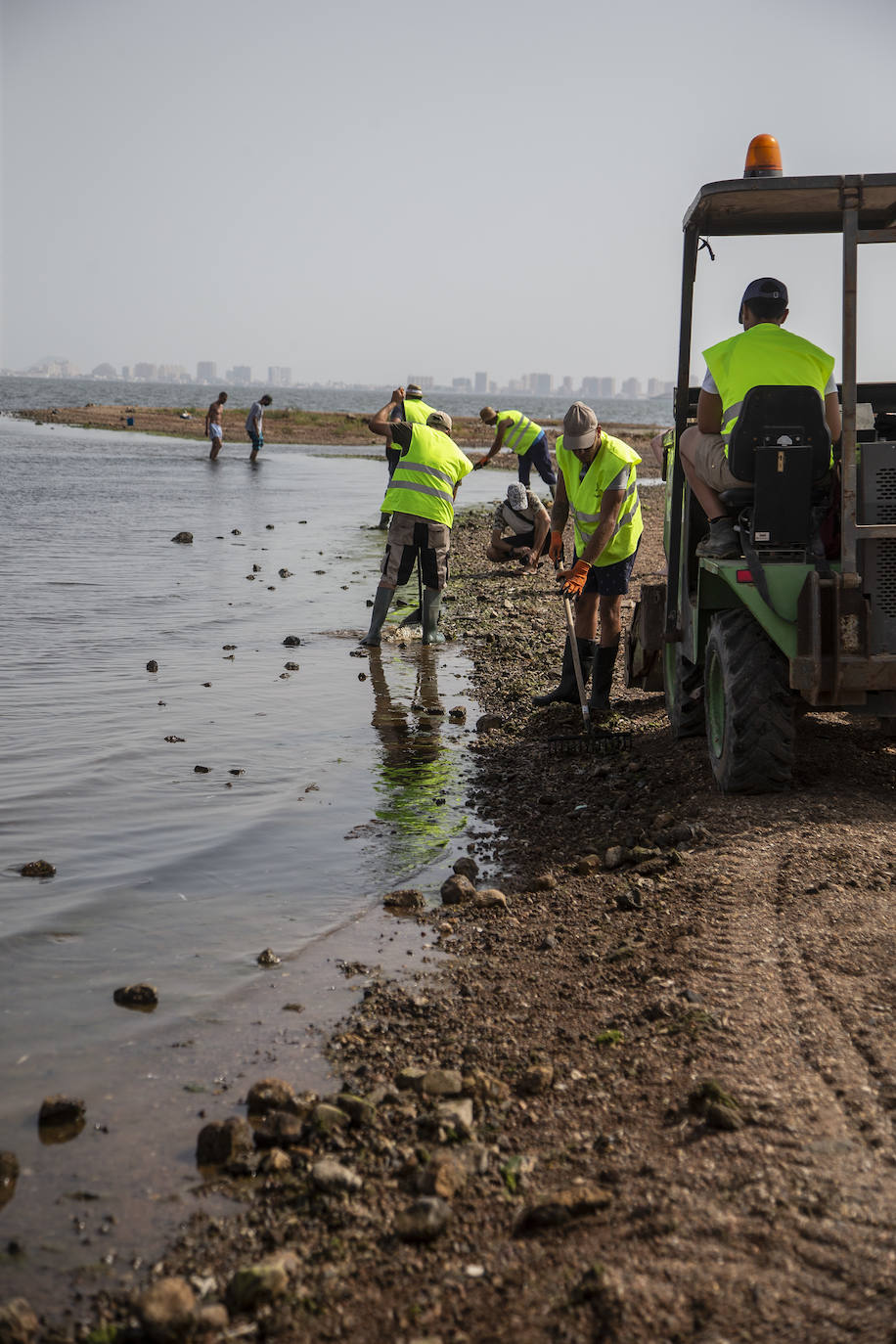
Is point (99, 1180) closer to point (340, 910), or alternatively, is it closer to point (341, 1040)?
point (341, 1040)

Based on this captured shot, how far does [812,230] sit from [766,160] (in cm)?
112

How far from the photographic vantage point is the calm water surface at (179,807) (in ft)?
11.9

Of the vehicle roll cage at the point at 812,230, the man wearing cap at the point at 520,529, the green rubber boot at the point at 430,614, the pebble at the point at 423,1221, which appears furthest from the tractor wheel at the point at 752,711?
the man wearing cap at the point at 520,529

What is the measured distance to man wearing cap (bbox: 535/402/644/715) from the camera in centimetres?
716

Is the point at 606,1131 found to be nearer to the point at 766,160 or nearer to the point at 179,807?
the point at 179,807

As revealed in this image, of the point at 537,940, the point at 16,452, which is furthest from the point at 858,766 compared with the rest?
the point at 16,452

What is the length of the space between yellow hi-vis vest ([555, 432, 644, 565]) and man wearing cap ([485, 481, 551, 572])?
21.5ft

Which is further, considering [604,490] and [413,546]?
[413,546]

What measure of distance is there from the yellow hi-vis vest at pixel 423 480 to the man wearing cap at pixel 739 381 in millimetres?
3959

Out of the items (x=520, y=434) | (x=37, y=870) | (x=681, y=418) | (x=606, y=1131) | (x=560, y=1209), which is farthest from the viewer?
(x=520, y=434)

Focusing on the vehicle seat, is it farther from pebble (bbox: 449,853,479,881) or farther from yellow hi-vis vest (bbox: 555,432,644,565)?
yellow hi-vis vest (bbox: 555,432,644,565)

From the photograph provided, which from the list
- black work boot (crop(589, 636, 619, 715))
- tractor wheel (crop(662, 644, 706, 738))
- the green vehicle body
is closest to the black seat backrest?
the green vehicle body

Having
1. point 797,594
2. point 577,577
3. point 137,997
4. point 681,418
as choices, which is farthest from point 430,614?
point 137,997

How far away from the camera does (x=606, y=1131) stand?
3025mm
